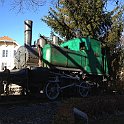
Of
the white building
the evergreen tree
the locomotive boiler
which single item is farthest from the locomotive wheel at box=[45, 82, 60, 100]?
the white building

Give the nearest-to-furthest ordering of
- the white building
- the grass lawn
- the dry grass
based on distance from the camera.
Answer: the dry grass < the grass lawn < the white building

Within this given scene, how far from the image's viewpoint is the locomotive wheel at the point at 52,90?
510 inches

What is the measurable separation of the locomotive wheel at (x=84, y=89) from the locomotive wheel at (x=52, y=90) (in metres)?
1.83

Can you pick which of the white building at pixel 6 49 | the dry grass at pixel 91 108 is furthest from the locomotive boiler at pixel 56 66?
the white building at pixel 6 49

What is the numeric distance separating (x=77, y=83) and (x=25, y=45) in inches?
129

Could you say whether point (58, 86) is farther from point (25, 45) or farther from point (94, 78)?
point (94, 78)

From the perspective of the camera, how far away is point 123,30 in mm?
22453

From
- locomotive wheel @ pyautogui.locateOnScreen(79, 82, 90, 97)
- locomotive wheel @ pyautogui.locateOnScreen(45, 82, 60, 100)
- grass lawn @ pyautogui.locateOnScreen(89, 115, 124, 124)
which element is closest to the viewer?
grass lawn @ pyautogui.locateOnScreen(89, 115, 124, 124)

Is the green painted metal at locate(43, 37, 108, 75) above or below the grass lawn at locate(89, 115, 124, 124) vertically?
above

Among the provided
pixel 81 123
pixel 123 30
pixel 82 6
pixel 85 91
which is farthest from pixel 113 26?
pixel 81 123

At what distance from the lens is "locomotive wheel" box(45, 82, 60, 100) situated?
12941mm

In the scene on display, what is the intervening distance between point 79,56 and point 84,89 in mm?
1727

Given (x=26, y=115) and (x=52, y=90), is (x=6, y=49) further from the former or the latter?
(x=26, y=115)

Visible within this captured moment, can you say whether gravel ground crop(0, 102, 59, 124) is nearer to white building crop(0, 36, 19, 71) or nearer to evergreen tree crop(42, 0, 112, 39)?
evergreen tree crop(42, 0, 112, 39)
